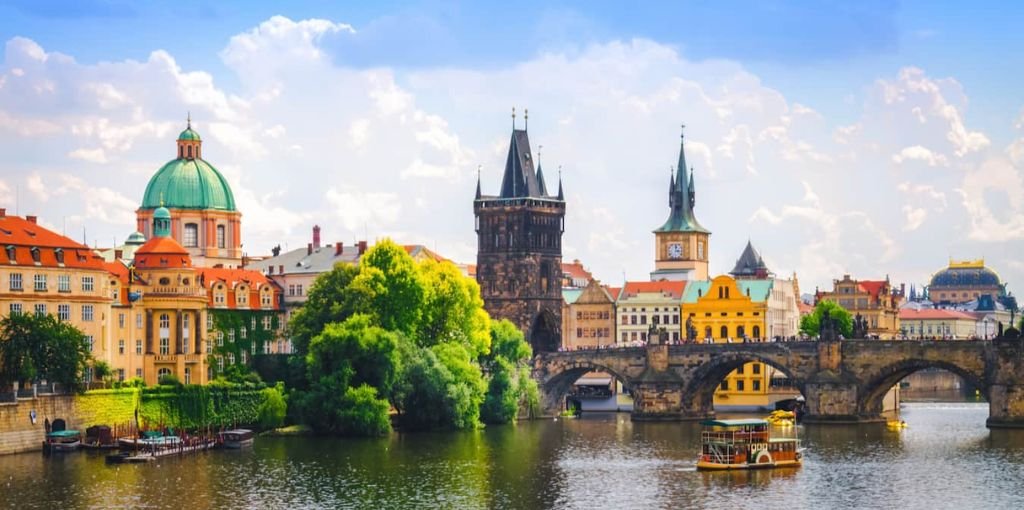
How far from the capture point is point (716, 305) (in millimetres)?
188125

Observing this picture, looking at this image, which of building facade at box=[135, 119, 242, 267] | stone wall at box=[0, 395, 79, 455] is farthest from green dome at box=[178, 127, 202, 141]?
stone wall at box=[0, 395, 79, 455]

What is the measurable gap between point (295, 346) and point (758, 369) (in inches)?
2179

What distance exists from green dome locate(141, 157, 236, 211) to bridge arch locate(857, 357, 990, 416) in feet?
206

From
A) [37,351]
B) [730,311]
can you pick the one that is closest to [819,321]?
[730,311]

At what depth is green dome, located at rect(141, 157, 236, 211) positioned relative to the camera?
573ft

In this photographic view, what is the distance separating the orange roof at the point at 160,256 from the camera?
130 meters

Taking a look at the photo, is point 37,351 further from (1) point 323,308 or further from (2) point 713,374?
(2) point 713,374

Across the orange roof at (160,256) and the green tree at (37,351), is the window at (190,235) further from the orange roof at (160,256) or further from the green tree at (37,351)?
the green tree at (37,351)

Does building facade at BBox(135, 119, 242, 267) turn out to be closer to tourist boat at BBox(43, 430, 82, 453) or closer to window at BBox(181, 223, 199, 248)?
window at BBox(181, 223, 199, 248)

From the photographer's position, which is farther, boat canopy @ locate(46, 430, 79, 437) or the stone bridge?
the stone bridge

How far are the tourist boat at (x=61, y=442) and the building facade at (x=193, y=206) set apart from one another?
62.7m

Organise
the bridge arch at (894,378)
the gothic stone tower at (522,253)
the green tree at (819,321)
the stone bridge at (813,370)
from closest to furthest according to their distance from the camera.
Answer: the stone bridge at (813,370) < the bridge arch at (894,378) < the gothic stone tower at (522,253) < the green tree at (819,321)

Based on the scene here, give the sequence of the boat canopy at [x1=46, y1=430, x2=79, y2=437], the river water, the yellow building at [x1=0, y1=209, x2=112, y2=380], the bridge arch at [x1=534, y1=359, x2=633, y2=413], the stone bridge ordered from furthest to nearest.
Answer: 1. the bridge arch at [x1=534, y1=359, x2=633, y2=413]
2. the stone bridge
3. the yellow building at [x1=0, y1=209, x2=112, y2=380]
4. the boat canopy at [x1=46, y1=430, x2=79, y2=437]
5. the river water

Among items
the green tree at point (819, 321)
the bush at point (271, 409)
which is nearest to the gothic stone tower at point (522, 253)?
the green tree at point (819, 321)
